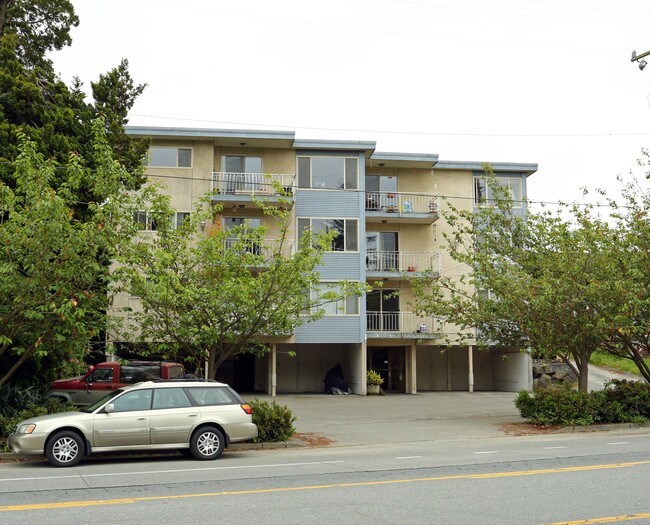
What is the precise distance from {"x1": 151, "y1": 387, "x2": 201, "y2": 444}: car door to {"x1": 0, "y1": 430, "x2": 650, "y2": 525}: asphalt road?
19.2 inches

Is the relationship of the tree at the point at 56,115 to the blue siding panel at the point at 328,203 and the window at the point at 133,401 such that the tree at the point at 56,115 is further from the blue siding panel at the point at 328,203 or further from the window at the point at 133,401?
the blue siding panel at the point at 328,203

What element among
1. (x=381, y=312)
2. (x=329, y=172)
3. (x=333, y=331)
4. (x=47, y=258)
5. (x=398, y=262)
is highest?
(x=329, y=172)

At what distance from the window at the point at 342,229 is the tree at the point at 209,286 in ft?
43.9

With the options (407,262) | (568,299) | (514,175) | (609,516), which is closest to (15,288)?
(609,516)

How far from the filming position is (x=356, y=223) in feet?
101

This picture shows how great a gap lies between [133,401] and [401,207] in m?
20.6

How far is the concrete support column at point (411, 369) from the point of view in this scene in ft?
104

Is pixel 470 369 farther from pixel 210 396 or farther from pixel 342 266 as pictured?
pixel 210 396

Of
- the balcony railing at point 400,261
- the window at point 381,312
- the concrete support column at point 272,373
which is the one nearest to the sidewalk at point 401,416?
the concrete support column at point 272,373

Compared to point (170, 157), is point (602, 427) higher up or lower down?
lower down

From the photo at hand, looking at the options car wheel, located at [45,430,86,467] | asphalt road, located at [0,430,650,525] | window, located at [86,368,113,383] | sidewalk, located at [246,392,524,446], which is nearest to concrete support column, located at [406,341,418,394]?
sidewalk, located at [246,392,524,446]

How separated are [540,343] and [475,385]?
52.4 ft

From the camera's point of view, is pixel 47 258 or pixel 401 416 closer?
pixel 47 258

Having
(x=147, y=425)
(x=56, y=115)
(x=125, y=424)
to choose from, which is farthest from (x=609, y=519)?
(x=56, y=115)
